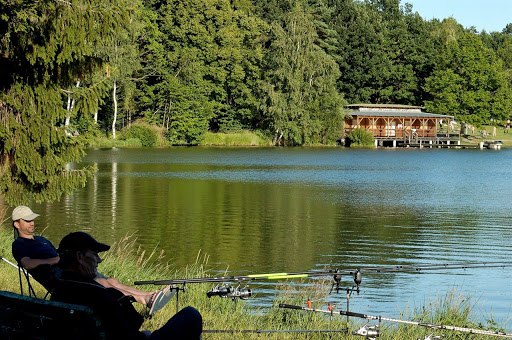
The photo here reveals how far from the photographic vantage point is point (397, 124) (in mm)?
84500

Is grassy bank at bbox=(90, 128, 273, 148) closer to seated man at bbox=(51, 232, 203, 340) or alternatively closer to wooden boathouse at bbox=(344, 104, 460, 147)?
wooden boathouse at bbox=(344, 104, 460, 147)

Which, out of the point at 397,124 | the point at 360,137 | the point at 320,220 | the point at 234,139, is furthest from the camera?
the point at 397,124

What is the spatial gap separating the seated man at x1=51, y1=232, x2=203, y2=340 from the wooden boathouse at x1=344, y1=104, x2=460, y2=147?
75.0 metres

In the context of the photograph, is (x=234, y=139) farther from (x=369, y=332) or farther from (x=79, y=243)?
(x=79, y=243)

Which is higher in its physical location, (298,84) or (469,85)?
(469,85)

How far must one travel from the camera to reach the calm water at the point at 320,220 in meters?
16.4

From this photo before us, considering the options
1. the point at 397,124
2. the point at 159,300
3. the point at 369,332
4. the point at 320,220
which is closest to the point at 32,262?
the point at 159,300

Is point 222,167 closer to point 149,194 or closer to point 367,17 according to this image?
point 149,194

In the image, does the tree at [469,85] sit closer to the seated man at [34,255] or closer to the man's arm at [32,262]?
the seated man at [34,255]

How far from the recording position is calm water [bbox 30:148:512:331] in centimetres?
1638

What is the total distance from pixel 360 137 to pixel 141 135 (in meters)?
21.0

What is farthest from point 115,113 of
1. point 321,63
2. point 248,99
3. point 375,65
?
point 375,65

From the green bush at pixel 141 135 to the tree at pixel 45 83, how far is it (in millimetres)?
57224

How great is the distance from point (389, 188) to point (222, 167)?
13.0 m
